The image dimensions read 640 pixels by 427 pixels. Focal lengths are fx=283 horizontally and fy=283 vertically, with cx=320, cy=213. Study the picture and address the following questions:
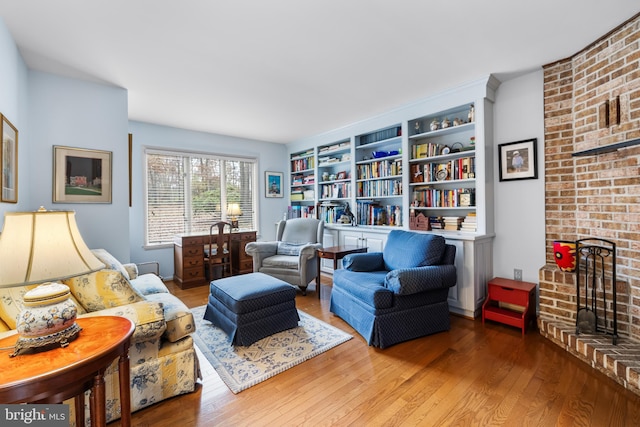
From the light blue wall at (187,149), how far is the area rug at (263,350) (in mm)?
2037

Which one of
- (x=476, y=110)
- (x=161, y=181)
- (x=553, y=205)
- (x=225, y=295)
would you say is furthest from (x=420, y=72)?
(x=161, y=181)

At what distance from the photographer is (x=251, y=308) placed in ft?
7.55

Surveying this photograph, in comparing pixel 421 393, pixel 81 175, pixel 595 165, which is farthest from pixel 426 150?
pixel 81 175

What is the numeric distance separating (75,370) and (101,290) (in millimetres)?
722

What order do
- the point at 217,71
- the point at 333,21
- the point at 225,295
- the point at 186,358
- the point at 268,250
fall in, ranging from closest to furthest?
the point at 186,358 → the point at 333,21 → the point at 225,295 → the point at 217,71 → the point at 268,250

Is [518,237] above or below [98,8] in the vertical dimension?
below

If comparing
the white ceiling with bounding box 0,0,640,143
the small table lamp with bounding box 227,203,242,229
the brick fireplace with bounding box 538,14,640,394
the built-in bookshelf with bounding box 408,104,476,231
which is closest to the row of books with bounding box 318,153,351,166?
the built-in bookshelf with bounding box 408,104,476,231

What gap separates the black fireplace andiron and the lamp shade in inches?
122

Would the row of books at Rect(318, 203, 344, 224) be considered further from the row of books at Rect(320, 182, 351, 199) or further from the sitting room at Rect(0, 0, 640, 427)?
the sitting room at Rect(0, 0, 640, 427)

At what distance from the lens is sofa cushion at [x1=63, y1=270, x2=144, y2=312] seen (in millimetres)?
1521

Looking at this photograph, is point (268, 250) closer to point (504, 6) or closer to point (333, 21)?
point (333, 21)

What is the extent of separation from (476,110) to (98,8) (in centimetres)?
321

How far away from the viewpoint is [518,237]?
285cm

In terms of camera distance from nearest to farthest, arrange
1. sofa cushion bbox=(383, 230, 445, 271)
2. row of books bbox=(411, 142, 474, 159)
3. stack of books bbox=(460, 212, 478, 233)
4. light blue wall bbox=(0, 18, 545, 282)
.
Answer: light blue wall bbox=(0, 18, 545, 282) < sofa cushion bbox=(383, 230, 445, 271) < stack of books bbox=(460, 212, 478, 233) < row of books bbox=(411, 142, 474, 159)
